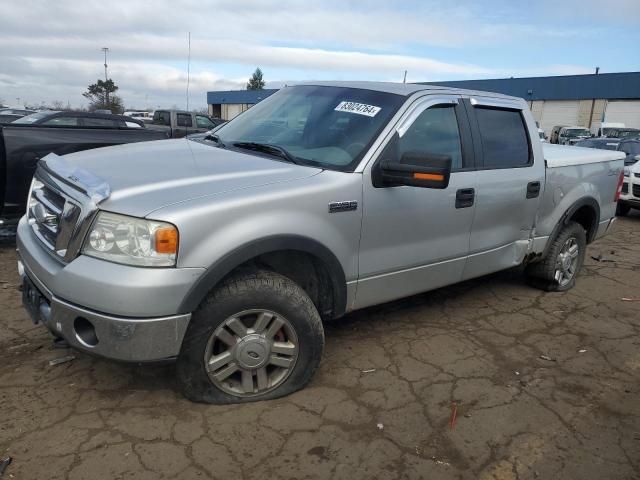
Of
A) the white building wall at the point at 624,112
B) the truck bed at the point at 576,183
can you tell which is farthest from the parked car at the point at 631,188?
the white building wall at the point at 624,112

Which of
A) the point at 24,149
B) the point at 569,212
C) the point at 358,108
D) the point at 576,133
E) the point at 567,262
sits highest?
the point at 358,108

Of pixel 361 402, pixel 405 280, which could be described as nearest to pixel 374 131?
pixel 405 280

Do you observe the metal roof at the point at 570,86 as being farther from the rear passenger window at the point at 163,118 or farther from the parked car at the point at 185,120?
the rear passenger window at the point at 163,118

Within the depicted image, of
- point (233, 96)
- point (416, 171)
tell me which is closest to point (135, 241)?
point (416, 171)

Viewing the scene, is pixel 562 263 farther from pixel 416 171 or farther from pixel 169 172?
pixel 169 172

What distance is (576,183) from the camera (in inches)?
190

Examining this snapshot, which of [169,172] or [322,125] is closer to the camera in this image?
[169,172]

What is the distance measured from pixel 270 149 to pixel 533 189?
90.3 inches

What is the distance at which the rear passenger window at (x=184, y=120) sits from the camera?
1796cm

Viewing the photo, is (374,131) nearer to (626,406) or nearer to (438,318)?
(438,318)

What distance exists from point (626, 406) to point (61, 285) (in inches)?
127

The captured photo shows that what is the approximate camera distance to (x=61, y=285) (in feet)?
8.16

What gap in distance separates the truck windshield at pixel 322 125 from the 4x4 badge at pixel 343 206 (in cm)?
21

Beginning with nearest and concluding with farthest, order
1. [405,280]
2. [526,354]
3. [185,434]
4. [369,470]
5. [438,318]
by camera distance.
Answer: [369,470] → [185,434] → [405,280] → [526,354] → [438,318]
